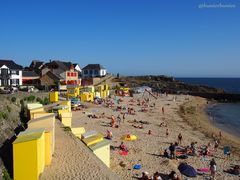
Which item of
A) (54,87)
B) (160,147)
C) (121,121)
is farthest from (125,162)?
(54,87)

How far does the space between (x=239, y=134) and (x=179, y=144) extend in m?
10.3

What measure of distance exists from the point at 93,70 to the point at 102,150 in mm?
56440

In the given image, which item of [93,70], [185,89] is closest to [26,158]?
[93,70]

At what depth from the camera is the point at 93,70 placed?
68688mm

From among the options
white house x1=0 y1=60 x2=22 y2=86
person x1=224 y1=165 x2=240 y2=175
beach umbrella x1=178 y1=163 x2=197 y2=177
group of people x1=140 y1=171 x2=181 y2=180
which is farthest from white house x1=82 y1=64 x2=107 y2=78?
group of people x1=140 y1=171 x2=181 y2=180

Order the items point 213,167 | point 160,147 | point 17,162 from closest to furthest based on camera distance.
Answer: point 17,162, point 213,167, point 160,147

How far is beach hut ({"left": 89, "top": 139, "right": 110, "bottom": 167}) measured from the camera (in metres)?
12.9

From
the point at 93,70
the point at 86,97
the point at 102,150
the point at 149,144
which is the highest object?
the point at 93,70

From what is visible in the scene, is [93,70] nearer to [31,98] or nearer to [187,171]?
[31,98]

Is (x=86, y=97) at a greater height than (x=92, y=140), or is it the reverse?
(x=86, y=97)

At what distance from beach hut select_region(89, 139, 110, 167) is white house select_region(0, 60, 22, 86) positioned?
97.3 feet

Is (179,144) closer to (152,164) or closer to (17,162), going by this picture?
(152,164)

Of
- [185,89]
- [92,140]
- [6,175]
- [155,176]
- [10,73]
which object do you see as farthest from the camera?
[185,89]

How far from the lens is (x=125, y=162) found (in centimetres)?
1459
